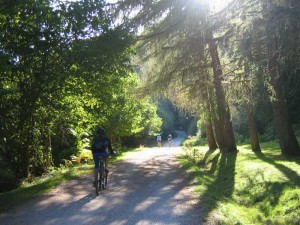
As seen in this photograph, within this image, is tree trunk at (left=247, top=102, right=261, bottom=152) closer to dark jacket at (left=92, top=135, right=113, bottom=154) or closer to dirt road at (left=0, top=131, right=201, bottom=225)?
dirt road at (left=0, top=131, right=201, bottom=225)

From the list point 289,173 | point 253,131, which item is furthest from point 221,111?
point 289,173

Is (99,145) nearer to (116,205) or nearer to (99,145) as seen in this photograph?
(99,145)

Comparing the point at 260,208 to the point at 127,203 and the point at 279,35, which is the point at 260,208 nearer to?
the point at 127,203

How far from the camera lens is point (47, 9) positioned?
995cm

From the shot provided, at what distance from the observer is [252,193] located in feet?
29.9

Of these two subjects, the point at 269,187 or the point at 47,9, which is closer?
the point at 269,187

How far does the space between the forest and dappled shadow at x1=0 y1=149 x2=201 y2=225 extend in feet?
9.40

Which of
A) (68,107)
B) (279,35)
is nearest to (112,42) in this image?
(68,107)

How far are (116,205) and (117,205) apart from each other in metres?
0.02

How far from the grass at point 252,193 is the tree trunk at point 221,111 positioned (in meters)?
3.60

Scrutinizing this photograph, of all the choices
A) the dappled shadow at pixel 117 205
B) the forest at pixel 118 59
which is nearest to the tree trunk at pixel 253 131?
the forest at pixel 118 59

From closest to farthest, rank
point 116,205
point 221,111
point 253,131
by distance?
point 116,205, point 221,111, point 253,131

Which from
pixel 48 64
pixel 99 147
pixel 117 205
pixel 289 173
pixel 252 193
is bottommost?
pixel 252 193

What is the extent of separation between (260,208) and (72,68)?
6.57 meters
